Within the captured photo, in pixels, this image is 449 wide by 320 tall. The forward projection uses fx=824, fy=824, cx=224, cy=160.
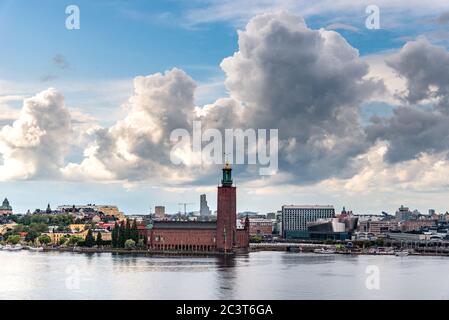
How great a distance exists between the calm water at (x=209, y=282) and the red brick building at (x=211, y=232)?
21.7 metres

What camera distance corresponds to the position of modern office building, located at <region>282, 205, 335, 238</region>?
14188 centimetres

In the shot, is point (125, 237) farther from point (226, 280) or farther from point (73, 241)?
point (226, 280)

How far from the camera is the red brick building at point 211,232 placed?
246 feet

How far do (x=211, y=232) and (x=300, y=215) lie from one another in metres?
68.8

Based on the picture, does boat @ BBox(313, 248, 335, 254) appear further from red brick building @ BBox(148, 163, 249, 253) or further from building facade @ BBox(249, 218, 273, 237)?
building facade @ BBox(249, 218, 273, 237)

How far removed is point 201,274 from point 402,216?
15144cm

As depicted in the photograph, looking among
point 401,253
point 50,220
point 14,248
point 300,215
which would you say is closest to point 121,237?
point 14,248

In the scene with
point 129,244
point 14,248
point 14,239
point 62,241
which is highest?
point 14,239

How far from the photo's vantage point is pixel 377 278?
43469mm

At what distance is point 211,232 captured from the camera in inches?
2990

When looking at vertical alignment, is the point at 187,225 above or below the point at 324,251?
above

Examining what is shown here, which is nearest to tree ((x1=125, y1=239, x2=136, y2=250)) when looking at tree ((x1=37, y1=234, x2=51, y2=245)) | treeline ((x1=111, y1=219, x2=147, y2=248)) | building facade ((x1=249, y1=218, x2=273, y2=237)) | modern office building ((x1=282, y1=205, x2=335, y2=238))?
treeline ((x1=111, y1=219, x2=147, y2=248))

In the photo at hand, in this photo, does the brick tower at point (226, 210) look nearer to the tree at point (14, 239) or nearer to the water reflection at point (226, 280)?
the water reflection at point (226, 280)
